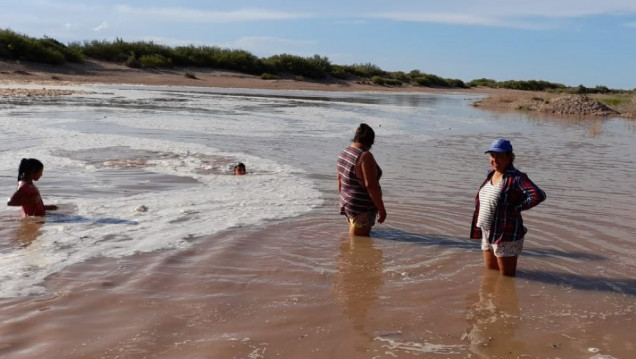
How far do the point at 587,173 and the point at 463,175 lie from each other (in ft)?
8.00

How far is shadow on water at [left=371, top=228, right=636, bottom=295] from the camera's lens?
17.1 ft

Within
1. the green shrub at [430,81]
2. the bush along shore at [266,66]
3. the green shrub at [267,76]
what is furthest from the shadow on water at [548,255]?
the green shrub at [430,81]

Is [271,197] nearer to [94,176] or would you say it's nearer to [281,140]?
[94,176]

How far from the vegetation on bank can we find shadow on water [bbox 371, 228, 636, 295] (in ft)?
125

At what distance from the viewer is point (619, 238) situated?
675cm

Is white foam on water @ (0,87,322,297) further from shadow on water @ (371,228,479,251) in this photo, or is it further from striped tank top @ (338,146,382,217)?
shadow on water @ (371,228,479,251)

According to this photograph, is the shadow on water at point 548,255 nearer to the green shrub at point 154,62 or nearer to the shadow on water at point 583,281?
the shadow on water at point 583,281

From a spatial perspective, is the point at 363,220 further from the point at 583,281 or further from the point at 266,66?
the point at 266,66

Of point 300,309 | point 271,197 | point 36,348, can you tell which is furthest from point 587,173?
point 36,348

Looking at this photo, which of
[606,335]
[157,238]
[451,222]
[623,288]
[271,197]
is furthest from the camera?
[271,197]

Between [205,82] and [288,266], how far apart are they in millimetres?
39630

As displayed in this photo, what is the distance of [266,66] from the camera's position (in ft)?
179

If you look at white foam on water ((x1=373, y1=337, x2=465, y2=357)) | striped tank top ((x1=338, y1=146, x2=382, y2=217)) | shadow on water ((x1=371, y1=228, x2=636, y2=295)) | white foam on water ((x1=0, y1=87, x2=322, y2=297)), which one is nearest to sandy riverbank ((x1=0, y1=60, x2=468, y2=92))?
white foam on water ((x1=0, y1=87, x2=322, y2=297))

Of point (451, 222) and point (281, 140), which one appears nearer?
point (451, 222)
